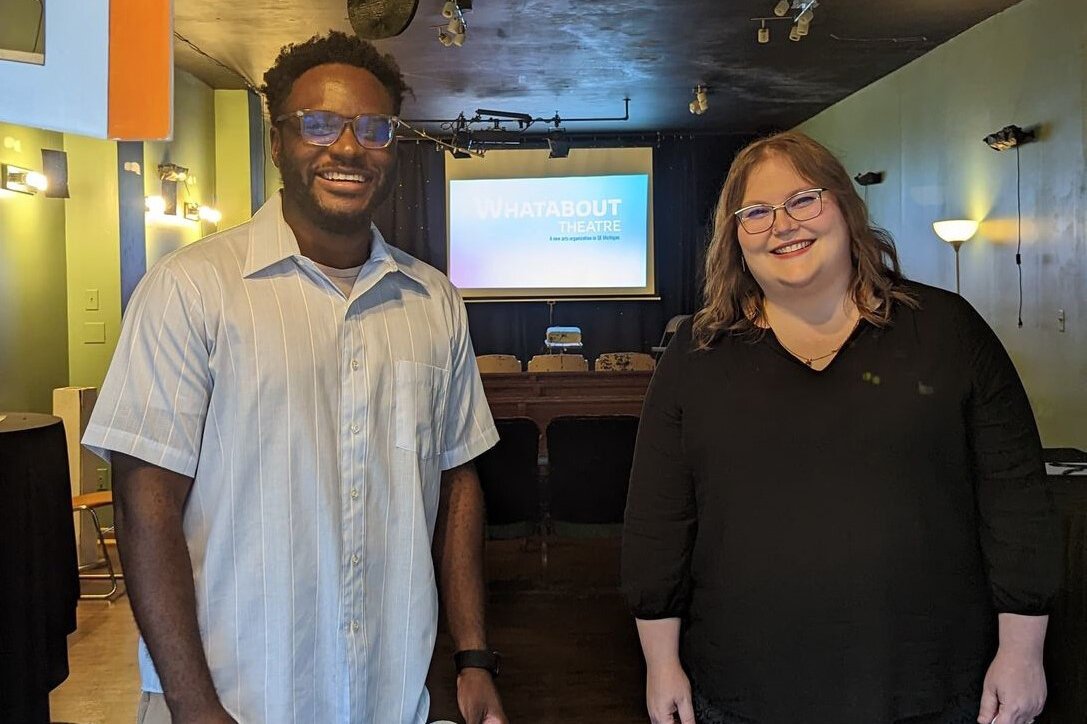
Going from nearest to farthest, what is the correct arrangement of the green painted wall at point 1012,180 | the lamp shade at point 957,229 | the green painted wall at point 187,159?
the green painted wall at point 1012,180, the lamp shade at point 957,229, the green painted wall at point 187,159

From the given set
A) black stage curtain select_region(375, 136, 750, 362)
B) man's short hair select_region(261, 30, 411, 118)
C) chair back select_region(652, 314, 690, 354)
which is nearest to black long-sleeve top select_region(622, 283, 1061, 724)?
man's short hair select_region(261, 30, 411, 118)

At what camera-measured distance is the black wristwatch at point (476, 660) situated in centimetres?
132

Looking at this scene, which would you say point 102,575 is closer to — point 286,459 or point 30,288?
point 30,288

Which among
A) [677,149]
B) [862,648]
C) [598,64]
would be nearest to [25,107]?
[862,648]

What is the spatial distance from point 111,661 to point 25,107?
342cm

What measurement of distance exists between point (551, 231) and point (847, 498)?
9.27 meters

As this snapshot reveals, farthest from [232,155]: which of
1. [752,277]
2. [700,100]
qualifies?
[752,277]

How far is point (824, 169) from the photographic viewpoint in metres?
1.38

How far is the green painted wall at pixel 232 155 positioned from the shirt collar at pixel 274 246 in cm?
658

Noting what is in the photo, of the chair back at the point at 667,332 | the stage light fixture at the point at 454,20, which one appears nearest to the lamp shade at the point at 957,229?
the stage light fixture at the point at 454,20

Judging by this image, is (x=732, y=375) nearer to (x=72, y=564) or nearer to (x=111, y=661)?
(x=72, y=564)

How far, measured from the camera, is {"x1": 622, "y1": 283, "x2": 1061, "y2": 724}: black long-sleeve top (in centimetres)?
128

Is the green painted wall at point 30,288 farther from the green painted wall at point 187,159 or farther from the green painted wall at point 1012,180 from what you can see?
the green painted wall at point 1012,180

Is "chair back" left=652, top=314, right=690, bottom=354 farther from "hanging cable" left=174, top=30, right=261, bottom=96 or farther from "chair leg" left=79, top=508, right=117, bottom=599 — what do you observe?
"chair leg" left=79, top=508, right=117, bottom=599
